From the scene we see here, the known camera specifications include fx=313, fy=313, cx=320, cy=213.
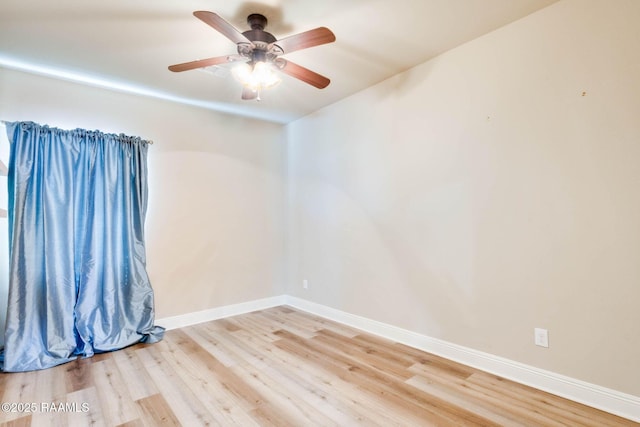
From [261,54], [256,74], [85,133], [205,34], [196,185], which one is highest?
[205,34]

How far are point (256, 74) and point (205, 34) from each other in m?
0.54

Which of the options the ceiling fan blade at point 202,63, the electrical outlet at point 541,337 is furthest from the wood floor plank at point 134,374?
the electrical outlet at point 541,337

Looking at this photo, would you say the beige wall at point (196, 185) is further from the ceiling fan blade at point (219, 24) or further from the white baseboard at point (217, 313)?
the ceiling fan blade at point (219, 24)

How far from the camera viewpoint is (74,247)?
2836mm

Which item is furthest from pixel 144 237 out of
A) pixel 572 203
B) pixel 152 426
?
pixel 572 203

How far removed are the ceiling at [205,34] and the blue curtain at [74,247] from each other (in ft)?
2.13

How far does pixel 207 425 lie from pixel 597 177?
9.08ft

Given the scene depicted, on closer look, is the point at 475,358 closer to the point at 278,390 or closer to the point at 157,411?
the point at 278,390

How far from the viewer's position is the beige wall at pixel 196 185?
9.80 feet

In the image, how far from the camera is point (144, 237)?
329 cm

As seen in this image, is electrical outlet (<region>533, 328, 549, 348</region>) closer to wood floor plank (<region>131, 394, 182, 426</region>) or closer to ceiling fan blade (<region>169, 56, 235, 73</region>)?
wood floor plank (<region>131, 394, 182, 426</region>)

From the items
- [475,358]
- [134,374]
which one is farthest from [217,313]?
[475,358]

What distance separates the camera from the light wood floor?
1.85 metres

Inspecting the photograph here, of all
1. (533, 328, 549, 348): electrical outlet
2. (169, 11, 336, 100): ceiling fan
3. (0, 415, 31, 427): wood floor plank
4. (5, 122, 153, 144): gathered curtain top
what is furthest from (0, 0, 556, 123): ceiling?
(0, 415, 31, 427): wood floor plank
